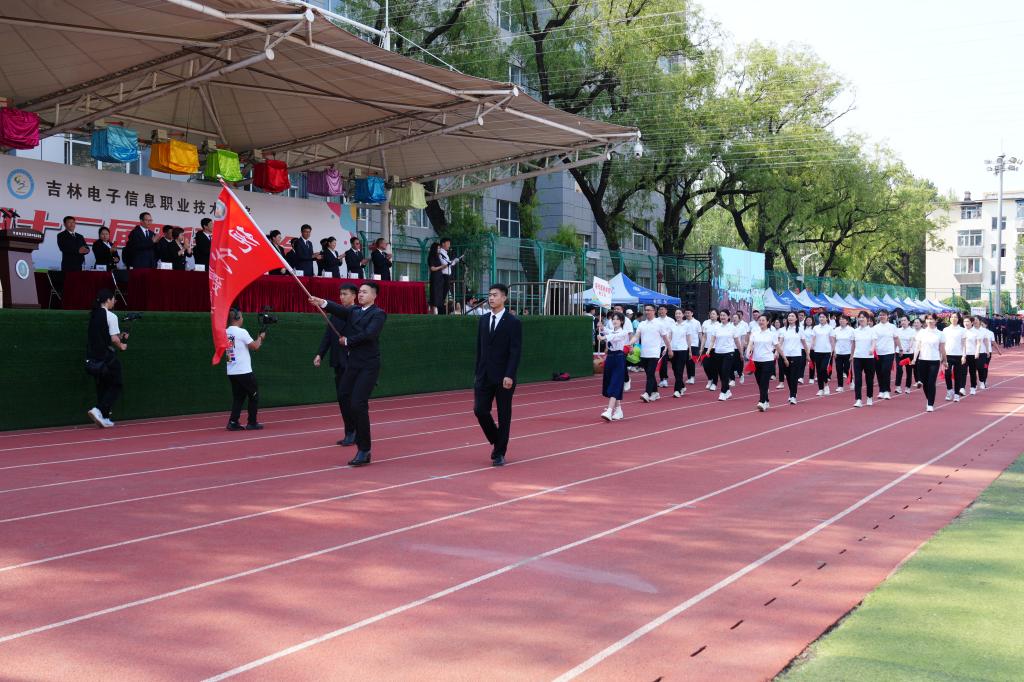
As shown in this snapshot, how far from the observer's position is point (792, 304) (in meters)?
46.9

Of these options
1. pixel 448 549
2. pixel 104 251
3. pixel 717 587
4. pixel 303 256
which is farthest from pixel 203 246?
pixel 717 587

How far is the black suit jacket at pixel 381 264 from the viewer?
73.7 feet

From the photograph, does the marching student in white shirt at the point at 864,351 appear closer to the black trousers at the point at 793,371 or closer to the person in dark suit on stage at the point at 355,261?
the black trousers at the point at 793,371

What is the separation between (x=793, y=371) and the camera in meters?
20.1

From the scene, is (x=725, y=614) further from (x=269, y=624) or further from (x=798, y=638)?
(x=269, y=624)

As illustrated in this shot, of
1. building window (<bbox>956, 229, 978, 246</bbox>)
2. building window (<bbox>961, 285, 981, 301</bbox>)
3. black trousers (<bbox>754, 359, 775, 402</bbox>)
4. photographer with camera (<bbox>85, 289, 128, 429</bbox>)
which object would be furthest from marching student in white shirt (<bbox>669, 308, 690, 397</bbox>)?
building window (<bbox>956, 229, 978, 246</bbox>)

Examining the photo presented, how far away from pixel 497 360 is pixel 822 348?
13.4 metres

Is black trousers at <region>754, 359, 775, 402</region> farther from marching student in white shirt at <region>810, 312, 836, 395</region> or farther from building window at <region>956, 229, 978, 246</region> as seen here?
building window at <region>956, 229, 978, 246</region>

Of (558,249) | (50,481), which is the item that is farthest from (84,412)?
(558,249)

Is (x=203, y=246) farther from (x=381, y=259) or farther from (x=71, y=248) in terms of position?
(x=381, y=259)

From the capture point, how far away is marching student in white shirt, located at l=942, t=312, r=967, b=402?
67.8 feet

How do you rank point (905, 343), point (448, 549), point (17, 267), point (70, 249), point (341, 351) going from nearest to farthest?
point (448, 549) → point (341, 351) → point (17, 267) → point (70, 249) → point (905, 343)

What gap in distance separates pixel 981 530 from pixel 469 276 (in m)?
19.2

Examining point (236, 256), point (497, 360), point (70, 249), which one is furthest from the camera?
point (70, 249)
